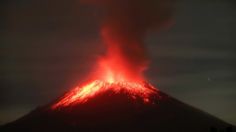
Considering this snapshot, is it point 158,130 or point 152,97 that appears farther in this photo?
point 152,97

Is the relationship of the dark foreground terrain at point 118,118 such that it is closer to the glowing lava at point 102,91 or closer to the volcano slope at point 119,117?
the volcano slope at point 119,117

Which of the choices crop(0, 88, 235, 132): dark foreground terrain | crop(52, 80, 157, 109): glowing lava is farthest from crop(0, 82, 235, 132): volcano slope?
crop(52, 80, 157, 109): glowing lava

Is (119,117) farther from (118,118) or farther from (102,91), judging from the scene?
(102,91)

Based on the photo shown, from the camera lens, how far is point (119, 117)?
12875cm

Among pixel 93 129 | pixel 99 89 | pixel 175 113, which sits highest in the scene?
pixel 99 89

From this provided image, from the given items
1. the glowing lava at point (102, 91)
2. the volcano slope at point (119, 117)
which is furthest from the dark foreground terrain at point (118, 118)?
the glowing lava at point (102, 91)

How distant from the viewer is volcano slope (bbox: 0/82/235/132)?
12281cm

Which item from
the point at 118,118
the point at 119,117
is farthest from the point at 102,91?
the point at 118,118

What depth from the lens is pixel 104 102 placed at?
136 m

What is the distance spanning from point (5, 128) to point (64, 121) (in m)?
15.5

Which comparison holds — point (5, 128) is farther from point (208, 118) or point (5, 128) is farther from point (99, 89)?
point (208, 118)

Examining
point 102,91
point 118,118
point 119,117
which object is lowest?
point 118,118

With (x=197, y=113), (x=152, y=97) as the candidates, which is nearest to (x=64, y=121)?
(x=152, y=97)

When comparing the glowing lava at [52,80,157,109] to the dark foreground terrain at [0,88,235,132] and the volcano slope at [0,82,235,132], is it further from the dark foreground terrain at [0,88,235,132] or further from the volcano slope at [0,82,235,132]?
the dark foreground terrain at [0,88,235,132]
